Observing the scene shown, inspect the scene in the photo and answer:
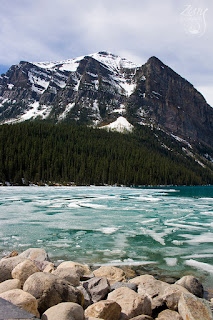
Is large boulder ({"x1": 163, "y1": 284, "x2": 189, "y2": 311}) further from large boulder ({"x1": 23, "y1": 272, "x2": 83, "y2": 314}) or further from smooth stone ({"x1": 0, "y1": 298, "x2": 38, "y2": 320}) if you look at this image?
smooth stone ({"x1": 0, "y1": 298, "x2": 38, "y2": 320})

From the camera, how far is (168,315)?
5.84m

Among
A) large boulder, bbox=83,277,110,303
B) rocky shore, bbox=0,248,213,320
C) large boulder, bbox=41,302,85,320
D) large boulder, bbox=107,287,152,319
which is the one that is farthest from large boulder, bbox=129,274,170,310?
large boulder, bbox=41,302,85,320

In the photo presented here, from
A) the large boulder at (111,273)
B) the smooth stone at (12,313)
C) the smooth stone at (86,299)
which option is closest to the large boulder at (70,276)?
the smooth stone at (86,299)

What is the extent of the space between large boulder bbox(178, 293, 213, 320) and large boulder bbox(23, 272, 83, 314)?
2389mm

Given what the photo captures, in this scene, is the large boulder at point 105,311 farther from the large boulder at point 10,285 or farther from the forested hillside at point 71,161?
the forested hillside at point 71,161

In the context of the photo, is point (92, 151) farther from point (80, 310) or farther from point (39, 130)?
point (80, 310)

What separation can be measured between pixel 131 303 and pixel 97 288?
1112 mm

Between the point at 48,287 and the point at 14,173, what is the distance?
10180 centimetres

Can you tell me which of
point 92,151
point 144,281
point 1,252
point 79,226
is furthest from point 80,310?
point 92,151

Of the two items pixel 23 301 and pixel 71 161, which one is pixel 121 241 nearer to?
pixel 23 301

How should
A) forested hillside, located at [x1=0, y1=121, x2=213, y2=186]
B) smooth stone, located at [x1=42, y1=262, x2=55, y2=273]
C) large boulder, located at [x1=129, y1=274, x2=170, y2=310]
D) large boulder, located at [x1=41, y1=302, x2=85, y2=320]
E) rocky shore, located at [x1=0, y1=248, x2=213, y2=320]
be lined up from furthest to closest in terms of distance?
forested hillside, located at [x1=0, y1=121, x2=213, y2=186] < smooth stone, located at [x1=42, y1=262, x2=55, y2=273] < large boulder, located at [x1=129, y1=274, x2=170, y2=310] < rocky shore, located at [x1=0, y1=248, x2=213, y2=320] < large boulder, located at [x1=41, y1=302, x2=85, y2=320]

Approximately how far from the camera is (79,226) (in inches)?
672

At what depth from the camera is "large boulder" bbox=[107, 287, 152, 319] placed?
559cm

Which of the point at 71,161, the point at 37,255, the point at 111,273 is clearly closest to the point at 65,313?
the point at 111,273
